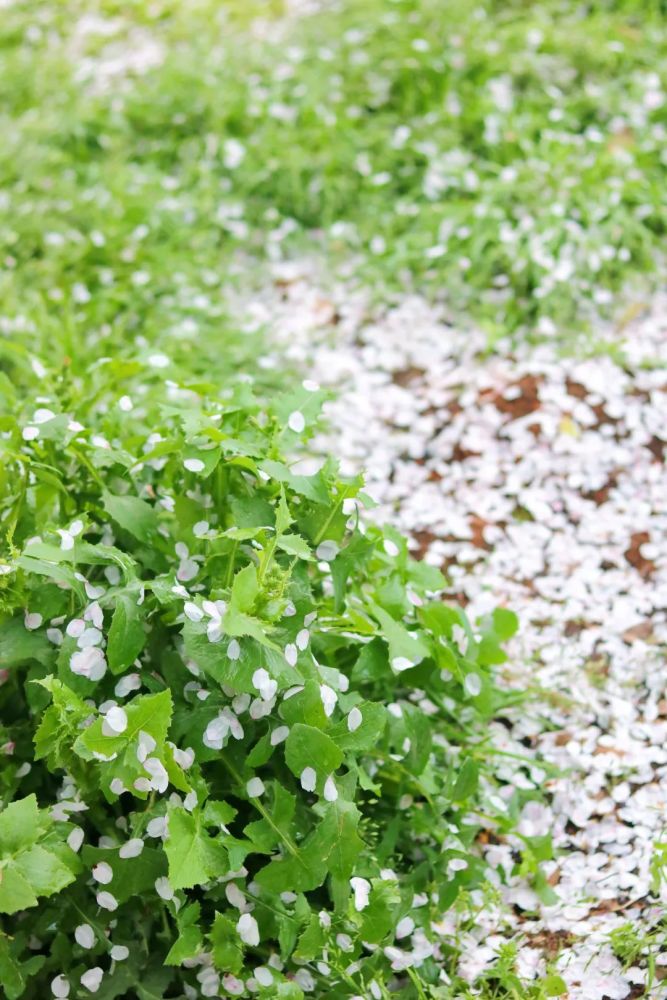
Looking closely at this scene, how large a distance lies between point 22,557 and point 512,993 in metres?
1.18

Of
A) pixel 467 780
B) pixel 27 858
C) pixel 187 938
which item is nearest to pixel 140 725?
pixel 27 858

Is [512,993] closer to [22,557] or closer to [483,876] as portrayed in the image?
[483,876]

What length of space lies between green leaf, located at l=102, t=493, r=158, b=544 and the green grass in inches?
63.0

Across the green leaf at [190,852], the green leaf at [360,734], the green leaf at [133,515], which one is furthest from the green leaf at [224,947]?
the green leaf at [133,515]

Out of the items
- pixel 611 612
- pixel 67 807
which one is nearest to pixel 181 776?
pixel 67 807

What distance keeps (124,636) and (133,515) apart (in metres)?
0.29

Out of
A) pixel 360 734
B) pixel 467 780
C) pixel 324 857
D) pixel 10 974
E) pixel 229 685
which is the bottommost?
pixel 467 780

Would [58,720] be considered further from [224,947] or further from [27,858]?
[224,947]

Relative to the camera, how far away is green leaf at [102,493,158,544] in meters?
1.84

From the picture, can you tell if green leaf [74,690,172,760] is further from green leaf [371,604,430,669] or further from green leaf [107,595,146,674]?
green leaf [371,604,430,669]

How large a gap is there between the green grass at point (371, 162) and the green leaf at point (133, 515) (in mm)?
1601

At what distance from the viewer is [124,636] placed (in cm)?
164

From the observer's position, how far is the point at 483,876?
2.04 meters

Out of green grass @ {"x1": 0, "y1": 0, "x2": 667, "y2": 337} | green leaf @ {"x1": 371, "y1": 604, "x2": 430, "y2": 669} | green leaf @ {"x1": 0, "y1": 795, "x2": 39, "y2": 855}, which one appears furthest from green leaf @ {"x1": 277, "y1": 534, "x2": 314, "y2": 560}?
green grass @ {"x1": 0, "y1": 0, "x2": 667, "y2": 337}
